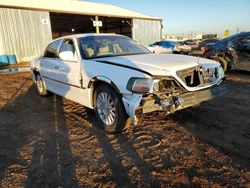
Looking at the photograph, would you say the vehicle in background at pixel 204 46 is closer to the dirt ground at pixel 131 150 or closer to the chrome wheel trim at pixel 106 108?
the dirt ground at pixel 131 150

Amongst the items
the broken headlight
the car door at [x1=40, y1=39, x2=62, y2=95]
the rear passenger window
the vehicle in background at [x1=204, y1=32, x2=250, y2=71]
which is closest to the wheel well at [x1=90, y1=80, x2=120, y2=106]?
the broken headlight

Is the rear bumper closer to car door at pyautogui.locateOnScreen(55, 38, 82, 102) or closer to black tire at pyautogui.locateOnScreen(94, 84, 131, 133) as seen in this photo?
black tire at pyautogui.locateOnScreen(94, 84, 131, 133)

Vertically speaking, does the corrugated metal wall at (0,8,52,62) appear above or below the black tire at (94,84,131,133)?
above

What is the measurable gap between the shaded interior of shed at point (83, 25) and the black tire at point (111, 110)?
2474 centimetres

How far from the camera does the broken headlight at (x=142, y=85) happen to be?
320 centimetres

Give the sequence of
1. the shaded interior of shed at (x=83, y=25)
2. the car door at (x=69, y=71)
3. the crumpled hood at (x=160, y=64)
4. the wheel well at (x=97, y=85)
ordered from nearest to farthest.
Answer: the crumpled hood at (x=160, y=64) < the wheel well at (x=97, y=85) < the car door at (x=69, y=71) < the shaded interior of shed at (x=83, y=25)

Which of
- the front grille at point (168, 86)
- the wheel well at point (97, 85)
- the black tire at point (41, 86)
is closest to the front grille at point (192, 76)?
the front grille at point (168, 86)

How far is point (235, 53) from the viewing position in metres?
8.91

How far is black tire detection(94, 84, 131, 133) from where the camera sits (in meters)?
3.55

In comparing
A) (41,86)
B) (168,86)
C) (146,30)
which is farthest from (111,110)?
(146,30)

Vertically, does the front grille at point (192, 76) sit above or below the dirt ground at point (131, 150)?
above

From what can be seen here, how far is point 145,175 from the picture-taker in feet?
8.76

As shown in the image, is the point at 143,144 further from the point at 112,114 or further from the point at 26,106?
the point at 26,106

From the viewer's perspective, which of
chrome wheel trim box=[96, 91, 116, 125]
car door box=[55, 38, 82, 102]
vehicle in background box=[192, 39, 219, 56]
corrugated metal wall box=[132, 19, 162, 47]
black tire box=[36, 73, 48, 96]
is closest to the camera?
chrome wheel trim box=[96, 91, 116, 125]
